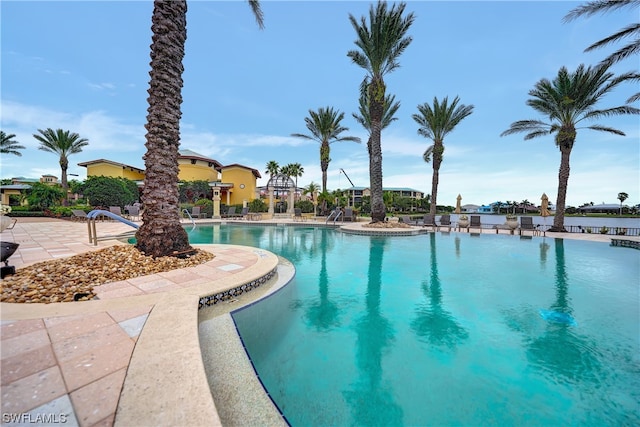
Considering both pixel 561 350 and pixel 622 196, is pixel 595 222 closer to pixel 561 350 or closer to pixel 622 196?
pixel 622 196

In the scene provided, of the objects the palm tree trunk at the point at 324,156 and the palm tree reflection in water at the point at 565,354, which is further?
the palm tree trunk at the point at 324,156

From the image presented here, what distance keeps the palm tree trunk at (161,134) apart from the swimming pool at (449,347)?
3.31m

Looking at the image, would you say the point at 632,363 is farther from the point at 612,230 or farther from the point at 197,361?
the point at 612,230

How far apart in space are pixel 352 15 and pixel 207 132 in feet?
80.9

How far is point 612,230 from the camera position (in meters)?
17.4

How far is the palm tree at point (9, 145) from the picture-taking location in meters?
26.0

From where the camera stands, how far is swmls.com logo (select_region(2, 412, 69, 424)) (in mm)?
1479

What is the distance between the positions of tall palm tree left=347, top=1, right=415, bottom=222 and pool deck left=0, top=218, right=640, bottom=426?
48.9 ft

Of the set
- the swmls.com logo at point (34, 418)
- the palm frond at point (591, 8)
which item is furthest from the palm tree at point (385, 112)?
the swmls.com logo at point (34, 418)

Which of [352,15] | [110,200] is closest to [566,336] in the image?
[352,15]

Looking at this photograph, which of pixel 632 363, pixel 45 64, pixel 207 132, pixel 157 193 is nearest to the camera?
pixel 632 363

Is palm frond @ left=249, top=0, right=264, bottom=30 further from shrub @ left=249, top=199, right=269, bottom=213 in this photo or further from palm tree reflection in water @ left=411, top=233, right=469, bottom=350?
shrub @ left=249, top=199, right=269, bottom=213

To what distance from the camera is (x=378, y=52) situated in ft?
51.1

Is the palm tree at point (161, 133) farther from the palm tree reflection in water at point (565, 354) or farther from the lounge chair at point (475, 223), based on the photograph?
the lounge chair at point (475, 223)
